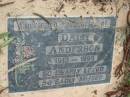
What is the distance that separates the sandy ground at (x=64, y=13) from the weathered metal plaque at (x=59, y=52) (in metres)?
0.02

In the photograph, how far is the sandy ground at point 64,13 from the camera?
133cm

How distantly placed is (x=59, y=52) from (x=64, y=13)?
16 centimetres

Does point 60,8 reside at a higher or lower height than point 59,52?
higher

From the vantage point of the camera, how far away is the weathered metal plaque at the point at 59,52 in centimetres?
138

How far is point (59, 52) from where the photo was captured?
144 centimetres

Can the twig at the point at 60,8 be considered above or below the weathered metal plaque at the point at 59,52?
above

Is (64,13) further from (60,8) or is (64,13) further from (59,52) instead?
(59,52)

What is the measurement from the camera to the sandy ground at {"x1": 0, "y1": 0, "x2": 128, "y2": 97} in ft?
4.38

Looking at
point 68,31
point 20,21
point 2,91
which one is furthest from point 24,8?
point 2,91

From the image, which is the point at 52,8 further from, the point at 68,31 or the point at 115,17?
the point at 115,17

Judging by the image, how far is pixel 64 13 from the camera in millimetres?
1414

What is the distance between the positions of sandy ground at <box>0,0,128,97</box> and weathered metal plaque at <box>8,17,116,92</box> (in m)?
0.02

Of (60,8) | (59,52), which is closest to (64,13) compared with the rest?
(60,8)

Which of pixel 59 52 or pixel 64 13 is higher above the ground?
pixel 64 13
